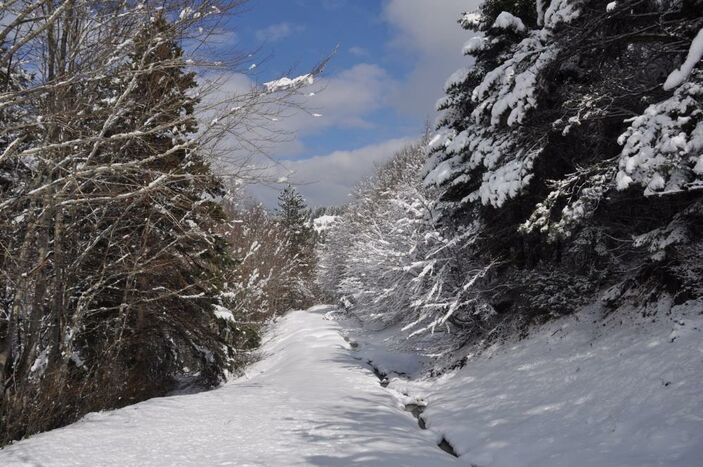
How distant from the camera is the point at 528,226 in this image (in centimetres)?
717

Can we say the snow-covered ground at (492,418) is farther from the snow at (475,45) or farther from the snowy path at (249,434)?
the snow at (475,45)

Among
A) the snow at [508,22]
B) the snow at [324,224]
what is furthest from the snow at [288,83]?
the snow at [324,224]

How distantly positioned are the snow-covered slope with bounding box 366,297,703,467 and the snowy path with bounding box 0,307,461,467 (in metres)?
0.90

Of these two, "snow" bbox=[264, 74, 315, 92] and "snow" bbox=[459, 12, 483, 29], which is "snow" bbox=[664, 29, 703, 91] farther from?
"snow" bbox=[459, 12, 483, 29]

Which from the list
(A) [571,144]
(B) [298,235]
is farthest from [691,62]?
(B) [298,235]

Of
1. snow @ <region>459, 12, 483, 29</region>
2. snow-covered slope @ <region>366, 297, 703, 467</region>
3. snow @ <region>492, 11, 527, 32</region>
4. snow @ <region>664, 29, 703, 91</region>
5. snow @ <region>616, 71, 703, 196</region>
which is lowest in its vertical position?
snow-covered slope @ <region>366, 297, 703, 467</region>

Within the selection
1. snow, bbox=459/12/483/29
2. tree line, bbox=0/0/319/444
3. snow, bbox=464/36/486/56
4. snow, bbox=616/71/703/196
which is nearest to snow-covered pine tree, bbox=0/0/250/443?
tree line, bbox=0/0/319/444

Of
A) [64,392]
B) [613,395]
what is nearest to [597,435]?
[613,395]

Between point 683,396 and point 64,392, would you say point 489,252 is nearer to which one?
point 683,396

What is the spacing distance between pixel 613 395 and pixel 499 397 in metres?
2.18

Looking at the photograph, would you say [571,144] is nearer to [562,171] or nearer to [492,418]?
[562,171]

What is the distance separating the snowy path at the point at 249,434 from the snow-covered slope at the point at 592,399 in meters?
0.90

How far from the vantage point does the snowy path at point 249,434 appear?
203 inches

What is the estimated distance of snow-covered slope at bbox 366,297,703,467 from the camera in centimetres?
479
